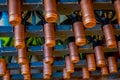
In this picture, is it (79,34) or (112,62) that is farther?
(112,62)

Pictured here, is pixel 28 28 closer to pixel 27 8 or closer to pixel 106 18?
pixel 27 8

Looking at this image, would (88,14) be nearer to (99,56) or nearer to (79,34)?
(79,34)

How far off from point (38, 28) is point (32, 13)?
0.24ft

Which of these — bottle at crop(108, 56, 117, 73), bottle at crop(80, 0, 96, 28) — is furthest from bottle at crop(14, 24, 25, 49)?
bottle at crop(108, 56, 117, 73)

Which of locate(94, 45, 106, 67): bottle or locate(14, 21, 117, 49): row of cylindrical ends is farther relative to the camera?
locate(94, 45, 106, 67): bottle

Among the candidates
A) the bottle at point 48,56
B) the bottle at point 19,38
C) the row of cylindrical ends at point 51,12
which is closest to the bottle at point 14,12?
the row of cylindrical ends at point 51,12

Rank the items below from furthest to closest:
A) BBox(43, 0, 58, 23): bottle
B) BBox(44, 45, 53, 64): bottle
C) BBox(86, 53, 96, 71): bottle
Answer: BBox(86, 53, 96, 71): bottle, BBox(44, 45, 53, 64): bottle, BBox(43, 0, 58, 23): bottle

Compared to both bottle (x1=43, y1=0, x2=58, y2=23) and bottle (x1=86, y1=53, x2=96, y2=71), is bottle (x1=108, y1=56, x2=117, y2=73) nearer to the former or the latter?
bottle (x1=86, y1=53, x2=96, y2=71)

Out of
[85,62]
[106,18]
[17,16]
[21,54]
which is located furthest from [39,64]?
[17,16]

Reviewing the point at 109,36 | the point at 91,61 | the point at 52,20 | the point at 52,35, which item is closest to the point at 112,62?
the point at 91,61

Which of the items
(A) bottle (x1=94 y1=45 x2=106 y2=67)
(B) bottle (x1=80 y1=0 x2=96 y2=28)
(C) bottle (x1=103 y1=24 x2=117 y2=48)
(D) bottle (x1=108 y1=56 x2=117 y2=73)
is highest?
(B) bottle (x1=80 y1=0 x2=96 y2=28)

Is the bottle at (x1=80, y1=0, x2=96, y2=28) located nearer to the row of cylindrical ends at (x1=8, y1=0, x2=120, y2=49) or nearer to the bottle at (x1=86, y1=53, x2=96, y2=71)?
the row of cylindrical ends at (x1=8, y1=0, x2=120, y2=49)

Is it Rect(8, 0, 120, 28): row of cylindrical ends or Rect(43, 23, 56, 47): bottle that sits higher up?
Rect(8, 0, 120, 28): row of cylindrical ends

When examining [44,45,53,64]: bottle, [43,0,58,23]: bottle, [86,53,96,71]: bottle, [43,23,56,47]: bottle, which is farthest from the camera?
[86,53,96,71]: bottle
